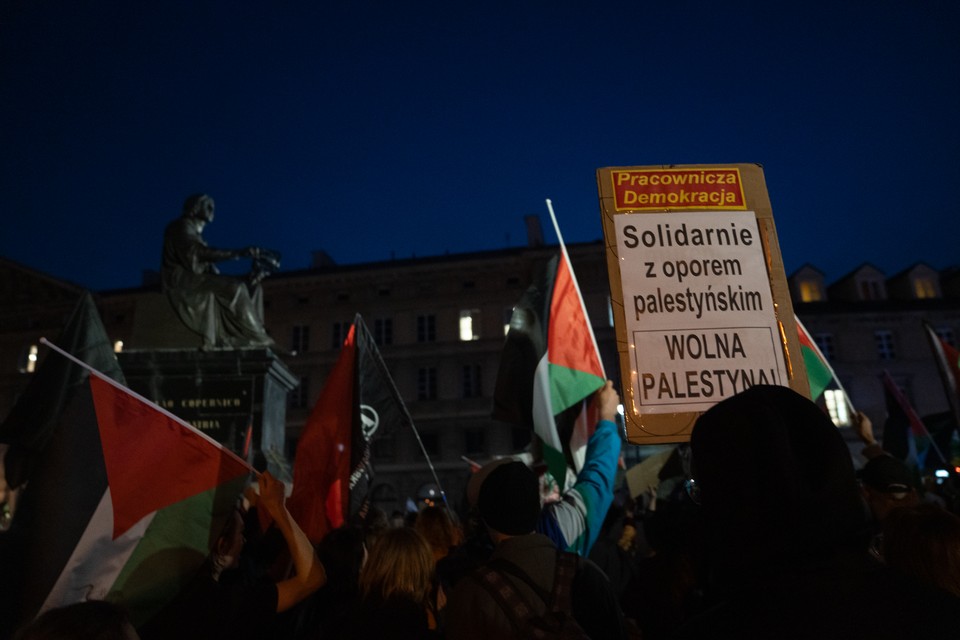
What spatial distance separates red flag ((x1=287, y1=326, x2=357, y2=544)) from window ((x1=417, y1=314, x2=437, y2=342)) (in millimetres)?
34977


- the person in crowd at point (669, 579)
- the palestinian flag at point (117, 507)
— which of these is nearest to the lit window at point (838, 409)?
the person in crowd at point (669, 579)

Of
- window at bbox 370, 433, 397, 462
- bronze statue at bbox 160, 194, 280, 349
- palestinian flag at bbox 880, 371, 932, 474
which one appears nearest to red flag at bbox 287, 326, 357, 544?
bronze statue at bbox 160, 194, 280, 349

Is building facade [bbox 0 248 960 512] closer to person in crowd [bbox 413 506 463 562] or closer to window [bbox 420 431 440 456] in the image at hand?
window [bbox 420 431 440 456]

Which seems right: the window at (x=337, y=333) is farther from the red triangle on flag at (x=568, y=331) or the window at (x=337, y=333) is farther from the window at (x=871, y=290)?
the red triangle on flag at (x=568, y=331)

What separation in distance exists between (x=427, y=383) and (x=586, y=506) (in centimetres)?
3704

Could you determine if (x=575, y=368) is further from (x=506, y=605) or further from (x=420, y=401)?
(x=420, y=401)

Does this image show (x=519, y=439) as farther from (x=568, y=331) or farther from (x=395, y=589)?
(x=395, y=589)

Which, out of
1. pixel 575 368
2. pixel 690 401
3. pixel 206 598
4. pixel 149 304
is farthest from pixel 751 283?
pixel 149 304

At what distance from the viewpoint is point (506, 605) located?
218 cm

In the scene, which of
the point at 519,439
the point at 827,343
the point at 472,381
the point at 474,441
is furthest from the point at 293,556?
the point at 827,343

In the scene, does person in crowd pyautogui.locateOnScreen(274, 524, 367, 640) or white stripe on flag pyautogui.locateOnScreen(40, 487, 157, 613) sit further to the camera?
person in crowd pyautogui.locateOnScreen(274, 524, 367, 640)

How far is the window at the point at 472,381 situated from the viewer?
39000mm

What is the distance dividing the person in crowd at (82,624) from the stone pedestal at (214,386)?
703 centimetres

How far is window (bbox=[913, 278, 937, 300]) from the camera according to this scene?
40562mm
